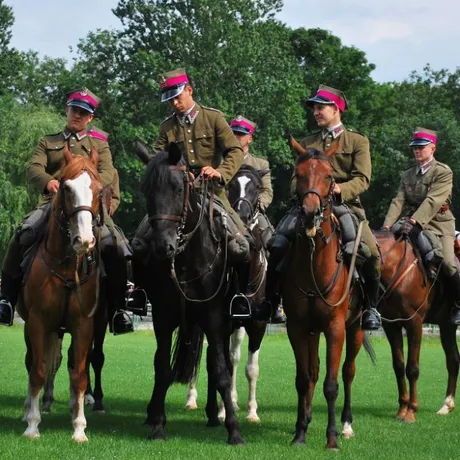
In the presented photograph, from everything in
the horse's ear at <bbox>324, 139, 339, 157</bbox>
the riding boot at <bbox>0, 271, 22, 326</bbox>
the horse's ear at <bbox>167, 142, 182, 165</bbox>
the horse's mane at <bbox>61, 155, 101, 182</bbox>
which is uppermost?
the horse's ear at <bbox>324, 139, 339, 157</bbox>

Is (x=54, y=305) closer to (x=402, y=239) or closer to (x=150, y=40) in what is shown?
(x=402, y=239)

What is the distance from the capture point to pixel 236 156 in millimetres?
12773

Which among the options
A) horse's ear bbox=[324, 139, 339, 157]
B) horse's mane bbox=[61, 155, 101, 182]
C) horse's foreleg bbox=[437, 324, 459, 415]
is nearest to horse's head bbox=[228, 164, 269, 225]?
→ horse's ear bbox=[324, 139, 339, 157]

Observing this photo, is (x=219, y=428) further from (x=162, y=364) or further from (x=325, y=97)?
(x=325, y=97)

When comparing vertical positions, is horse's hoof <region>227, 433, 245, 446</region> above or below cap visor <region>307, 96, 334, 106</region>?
below

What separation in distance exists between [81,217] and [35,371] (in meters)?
2.23

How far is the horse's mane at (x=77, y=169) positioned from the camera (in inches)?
446

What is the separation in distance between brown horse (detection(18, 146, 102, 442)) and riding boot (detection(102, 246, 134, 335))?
0.66 m

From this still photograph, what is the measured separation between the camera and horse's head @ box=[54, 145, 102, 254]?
10922mm

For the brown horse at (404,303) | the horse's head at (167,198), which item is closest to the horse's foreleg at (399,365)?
the brown horse at (404,303)

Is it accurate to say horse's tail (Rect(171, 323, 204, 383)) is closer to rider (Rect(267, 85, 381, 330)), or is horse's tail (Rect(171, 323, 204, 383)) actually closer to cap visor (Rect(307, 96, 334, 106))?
rider (Rect(267, 85, 381, 330))

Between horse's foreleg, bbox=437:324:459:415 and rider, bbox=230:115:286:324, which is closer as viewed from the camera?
rider, bbox=230:115:286:324

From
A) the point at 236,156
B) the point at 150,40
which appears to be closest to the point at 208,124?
the point at 236,156

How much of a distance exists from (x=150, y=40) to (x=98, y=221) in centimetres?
5041
